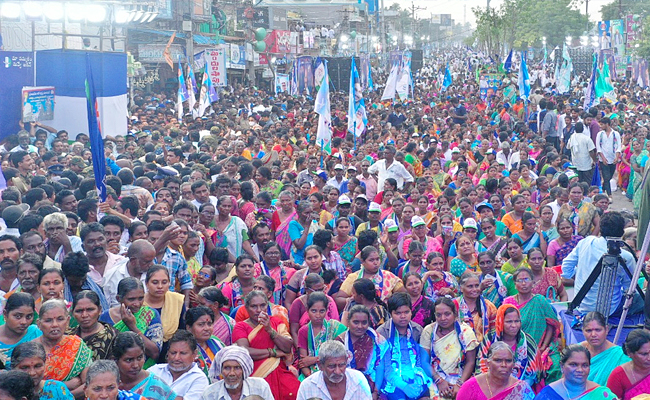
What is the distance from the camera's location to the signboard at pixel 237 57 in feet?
118

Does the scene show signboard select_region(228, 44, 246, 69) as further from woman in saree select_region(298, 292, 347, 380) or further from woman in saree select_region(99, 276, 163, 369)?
woman in saree select_region(99, 276, 163, 369)

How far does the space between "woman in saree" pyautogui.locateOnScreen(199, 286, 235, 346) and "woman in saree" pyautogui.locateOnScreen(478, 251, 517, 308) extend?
1980 millimetres

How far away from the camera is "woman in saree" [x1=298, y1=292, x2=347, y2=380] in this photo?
5.84 metres

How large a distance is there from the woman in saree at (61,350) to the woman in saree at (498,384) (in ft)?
7.18

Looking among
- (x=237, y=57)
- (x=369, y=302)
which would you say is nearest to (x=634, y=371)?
(x=369, y=302)

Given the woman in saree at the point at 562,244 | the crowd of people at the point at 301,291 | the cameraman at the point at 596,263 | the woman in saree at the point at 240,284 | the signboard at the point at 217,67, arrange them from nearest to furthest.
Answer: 1. the crowd of people at the point at 301,291
2. the cameraman at the point at 596,263
3. the woman in saree at the point at 240,284
4. the woman in saree at the point at 562,244
5. the signboard at the point at 217,67

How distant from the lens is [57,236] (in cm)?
668

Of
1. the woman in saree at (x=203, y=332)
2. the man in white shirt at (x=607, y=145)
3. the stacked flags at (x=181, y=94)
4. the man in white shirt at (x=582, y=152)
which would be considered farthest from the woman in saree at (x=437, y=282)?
the stacked flags at (x=181, y=94)

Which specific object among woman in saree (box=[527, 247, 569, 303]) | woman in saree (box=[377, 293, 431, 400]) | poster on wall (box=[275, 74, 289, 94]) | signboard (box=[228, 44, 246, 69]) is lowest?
woman in saree (box=[377, 293, 431, 400])

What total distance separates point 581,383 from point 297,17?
53.8 meters

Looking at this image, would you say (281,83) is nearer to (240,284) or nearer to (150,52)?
(150,52)

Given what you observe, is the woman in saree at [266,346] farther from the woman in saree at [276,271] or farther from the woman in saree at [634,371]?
the woman in saree at [634,371]

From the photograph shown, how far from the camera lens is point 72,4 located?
692 inches

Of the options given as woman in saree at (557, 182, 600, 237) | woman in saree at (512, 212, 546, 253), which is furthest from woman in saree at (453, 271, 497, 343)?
woman in saree at (557, 182, 600, 237)
